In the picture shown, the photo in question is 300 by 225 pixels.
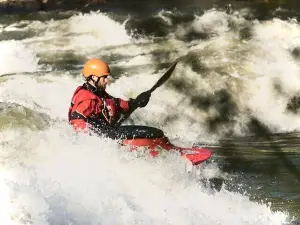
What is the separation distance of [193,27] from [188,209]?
18.7 ft

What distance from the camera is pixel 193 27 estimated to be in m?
10.1

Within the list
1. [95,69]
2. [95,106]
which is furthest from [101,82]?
[95,106]

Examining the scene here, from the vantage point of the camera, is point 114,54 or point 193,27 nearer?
point 114,54

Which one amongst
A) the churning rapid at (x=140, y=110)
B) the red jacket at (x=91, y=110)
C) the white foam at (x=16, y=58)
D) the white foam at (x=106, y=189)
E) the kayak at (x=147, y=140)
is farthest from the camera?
the white foam at (x=16, y=58)

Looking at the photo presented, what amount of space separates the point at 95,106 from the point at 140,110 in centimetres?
261

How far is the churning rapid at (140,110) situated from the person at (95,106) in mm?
141

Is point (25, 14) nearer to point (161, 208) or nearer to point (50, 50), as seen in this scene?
point (50, 50)

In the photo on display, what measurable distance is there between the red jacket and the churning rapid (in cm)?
15

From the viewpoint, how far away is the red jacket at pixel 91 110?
5102mm

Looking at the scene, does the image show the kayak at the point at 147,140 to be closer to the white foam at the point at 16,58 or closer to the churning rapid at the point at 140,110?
the churning rapid at the point at 140,110

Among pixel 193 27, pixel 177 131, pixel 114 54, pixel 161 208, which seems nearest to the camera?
pixel 161 208

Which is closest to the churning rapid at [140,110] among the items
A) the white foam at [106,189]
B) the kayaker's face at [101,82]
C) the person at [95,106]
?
the white foam at [106,189]

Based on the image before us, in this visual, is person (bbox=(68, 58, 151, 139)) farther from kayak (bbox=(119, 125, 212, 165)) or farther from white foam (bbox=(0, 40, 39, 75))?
white foam (bbox=(0, 40, 39, 75))

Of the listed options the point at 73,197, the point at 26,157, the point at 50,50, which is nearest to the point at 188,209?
the point at 73,197
